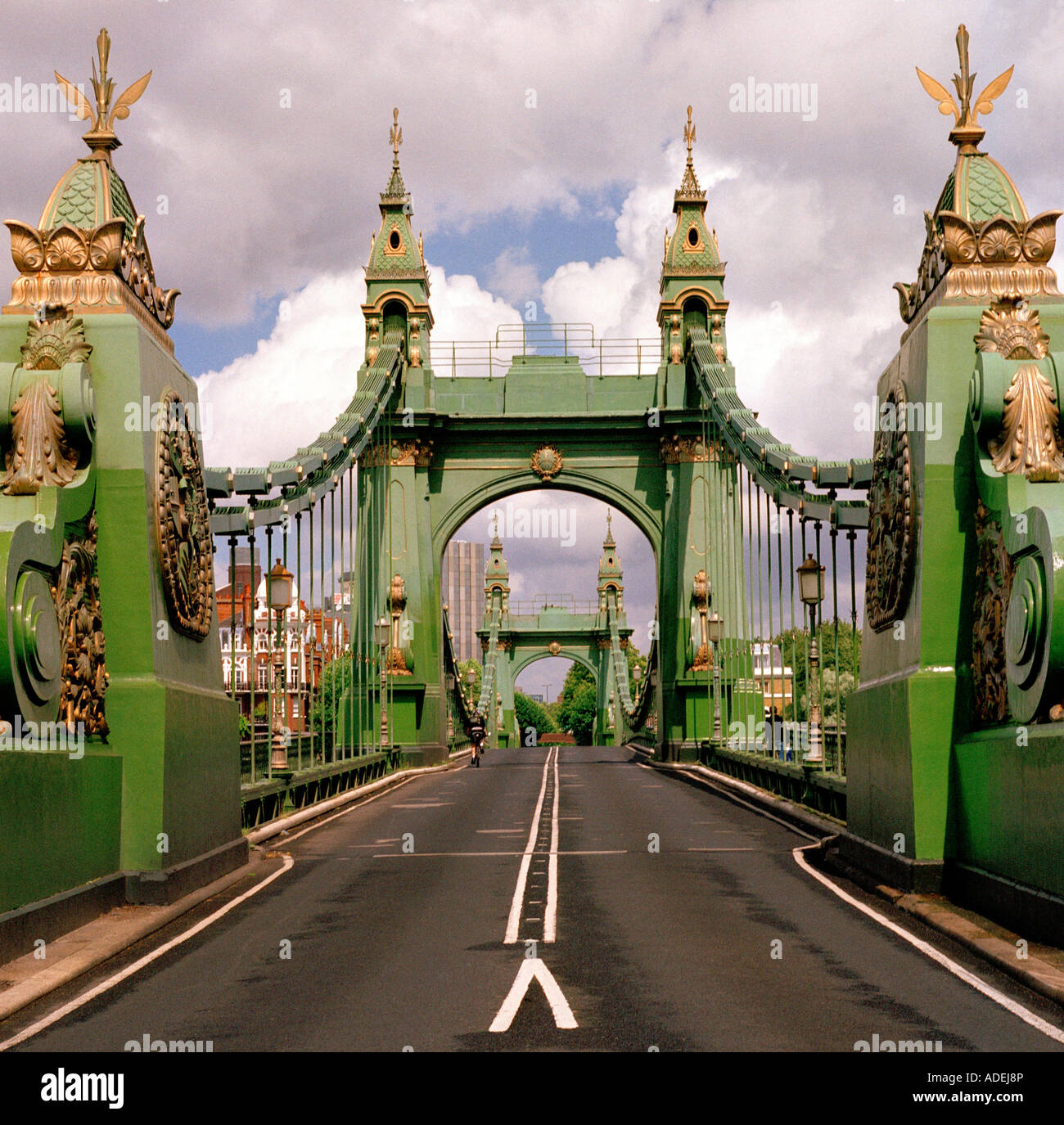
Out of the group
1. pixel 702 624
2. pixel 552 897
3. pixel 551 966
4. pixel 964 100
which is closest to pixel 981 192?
pixel 964 100

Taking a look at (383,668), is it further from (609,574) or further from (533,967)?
(609,574)

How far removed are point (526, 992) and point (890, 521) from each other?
7.29 meters

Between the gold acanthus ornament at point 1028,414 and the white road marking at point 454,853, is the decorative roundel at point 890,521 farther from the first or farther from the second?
the white road marking at point 454,853

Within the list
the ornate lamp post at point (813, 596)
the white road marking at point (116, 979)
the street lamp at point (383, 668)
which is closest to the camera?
the white road marking at point (116, 979)

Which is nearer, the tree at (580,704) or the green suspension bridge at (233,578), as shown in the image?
the green suspension bridge at (233,578)

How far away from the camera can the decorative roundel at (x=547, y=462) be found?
149ft

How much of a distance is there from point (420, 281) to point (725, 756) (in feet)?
64.3

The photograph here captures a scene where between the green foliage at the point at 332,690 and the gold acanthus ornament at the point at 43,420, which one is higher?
the gold acanthus ornament at the point at 43,420

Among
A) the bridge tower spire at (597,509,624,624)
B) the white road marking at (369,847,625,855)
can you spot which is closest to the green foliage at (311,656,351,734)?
the white road marking at (369,847,625,855)

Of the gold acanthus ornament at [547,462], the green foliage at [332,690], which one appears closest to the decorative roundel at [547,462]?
the gold acanthus ornament at [547,462]

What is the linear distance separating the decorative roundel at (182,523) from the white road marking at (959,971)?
7.43m

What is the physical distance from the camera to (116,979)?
1002 centimetres

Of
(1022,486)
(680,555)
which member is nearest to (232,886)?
(1022,486)
